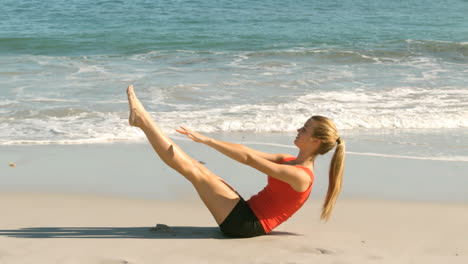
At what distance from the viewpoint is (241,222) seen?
14.8 ft

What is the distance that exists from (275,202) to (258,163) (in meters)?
0.45

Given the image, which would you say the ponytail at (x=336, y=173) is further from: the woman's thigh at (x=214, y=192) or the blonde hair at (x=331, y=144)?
the woman's thigh at (x=214, y=192)

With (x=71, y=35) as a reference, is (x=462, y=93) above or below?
above

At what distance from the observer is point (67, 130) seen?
839 centimetres

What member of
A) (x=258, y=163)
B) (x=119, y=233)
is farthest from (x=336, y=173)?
Result: (x=119, y=233)

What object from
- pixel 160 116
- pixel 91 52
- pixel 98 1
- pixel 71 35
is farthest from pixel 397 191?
pixel 98 1

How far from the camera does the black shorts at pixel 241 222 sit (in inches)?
178

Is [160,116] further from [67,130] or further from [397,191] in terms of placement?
[397,191]

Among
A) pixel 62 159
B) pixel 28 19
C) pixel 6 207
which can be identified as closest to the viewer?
pixel 6 207

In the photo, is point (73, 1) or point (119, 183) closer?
point (119, 183)

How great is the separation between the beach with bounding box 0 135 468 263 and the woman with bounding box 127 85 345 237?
0.49 feet

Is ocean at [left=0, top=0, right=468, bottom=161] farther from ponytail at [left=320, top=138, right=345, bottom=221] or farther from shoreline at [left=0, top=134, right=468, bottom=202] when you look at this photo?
ponytail at [left=320, top=138, right=345, bottom=221]

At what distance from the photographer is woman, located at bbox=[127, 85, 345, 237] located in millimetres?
4363

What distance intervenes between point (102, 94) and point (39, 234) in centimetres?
656
